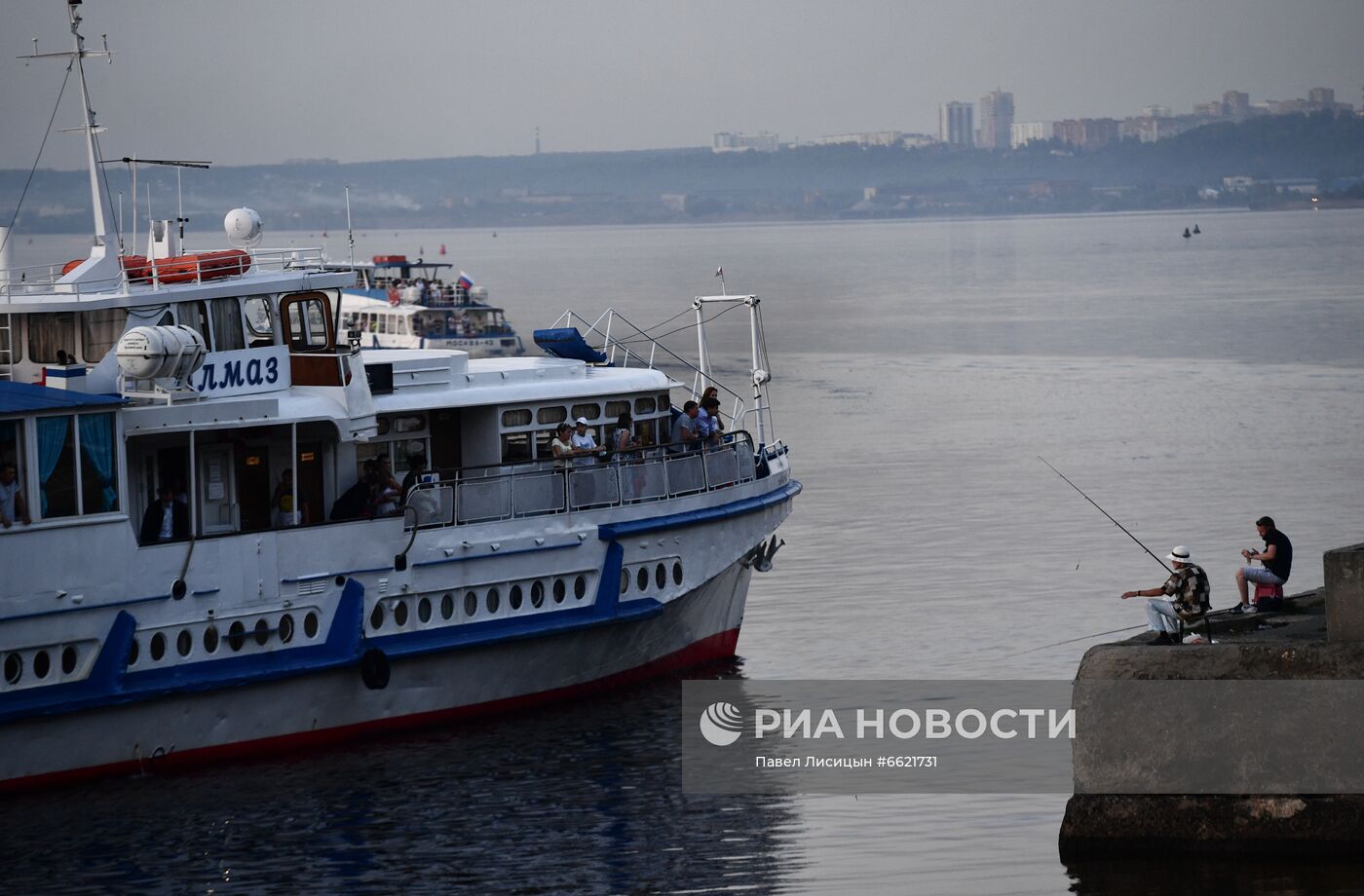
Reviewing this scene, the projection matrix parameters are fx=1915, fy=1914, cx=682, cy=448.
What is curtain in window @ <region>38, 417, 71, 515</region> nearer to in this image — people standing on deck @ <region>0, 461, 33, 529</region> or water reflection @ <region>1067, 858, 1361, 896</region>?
people standing on deck @ <region>0, 461, 33, 529</region>

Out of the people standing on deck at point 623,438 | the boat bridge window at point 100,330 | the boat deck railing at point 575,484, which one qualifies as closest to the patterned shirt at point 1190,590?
the boat deck railing at point 575,484

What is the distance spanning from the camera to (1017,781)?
22641mm

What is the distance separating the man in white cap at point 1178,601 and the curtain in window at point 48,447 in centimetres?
1216

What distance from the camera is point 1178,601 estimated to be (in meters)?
19.4

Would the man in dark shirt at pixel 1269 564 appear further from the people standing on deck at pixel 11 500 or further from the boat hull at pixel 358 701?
the people standing on deck at pixel 11 500

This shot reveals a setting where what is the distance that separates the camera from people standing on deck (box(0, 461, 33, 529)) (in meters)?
21.7

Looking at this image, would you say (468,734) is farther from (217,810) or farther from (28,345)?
(28,345)

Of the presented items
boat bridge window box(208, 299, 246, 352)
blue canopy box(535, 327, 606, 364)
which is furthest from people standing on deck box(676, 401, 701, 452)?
boat bridge window box(208, 299, 246, 352)

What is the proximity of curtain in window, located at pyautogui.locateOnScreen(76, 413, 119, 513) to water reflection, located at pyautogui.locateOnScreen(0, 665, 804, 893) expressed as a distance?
3.39m

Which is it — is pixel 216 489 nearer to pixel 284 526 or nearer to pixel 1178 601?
pixel 284 526

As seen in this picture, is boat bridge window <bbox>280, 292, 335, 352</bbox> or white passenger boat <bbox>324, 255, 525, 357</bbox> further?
white passenger boat <bbox>324, 255, 525, 357</bbox>

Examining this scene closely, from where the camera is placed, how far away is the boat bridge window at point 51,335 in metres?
24.0

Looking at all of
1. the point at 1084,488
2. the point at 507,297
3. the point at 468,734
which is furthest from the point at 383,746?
the point at 507,297

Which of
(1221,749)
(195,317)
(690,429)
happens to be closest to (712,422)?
(690,429)
